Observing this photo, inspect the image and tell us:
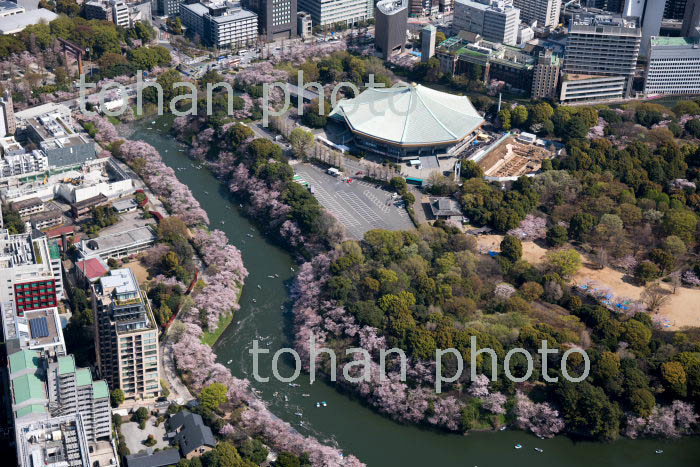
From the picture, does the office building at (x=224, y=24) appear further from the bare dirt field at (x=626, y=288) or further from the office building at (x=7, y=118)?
the bare dirt field at (x=626, y=288)

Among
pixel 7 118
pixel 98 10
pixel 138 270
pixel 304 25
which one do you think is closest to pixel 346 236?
pixel 138 270

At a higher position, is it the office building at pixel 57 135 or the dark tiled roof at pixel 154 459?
the office building at pixel 57 135

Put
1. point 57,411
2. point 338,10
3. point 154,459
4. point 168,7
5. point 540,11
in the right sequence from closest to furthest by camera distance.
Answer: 1. point 57,411
2. point 154,459
3. point 168,7
4. point 540,11
5. point 338,10

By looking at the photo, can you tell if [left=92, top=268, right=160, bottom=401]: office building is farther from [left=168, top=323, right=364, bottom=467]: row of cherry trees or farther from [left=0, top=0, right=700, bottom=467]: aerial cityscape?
[left=168, top=323, right=364, bottom=467]: row of cherry trees

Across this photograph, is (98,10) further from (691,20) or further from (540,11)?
(691,20)

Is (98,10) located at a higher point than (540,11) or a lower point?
higher

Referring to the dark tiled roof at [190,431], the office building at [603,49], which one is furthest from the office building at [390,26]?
the dark tiled roof at [190,431]
